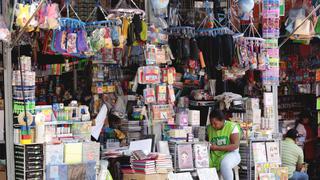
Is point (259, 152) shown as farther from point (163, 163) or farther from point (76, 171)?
point (76, 171)

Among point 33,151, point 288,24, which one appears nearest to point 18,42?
point 33,151

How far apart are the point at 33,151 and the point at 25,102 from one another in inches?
23.8

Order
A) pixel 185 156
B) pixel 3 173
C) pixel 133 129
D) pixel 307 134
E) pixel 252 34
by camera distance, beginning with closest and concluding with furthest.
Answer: pixel 3 173 → pixel 185 156 → pixel 133 129 → pixel 252 34 → pixel 307 134

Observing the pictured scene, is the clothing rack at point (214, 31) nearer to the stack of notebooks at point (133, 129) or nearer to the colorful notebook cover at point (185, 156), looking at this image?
the stack of notebooks at point (133, 129)

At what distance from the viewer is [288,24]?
12.2 meters

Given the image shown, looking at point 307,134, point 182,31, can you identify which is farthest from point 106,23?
point 307,134

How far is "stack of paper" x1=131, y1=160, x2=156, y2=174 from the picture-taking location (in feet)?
30.9

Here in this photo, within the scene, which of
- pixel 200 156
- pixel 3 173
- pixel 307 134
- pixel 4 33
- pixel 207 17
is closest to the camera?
pixel 4 33

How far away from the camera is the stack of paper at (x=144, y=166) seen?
943 cm

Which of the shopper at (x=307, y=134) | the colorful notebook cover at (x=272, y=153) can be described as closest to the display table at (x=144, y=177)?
the colorful notebook cover at (x=272, y=153)

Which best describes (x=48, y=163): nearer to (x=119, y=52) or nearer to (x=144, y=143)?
(x=144, y=143)

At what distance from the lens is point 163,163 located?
31.6ft

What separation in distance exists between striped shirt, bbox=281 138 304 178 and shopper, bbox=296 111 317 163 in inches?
84.8

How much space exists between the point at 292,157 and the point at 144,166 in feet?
9.60
